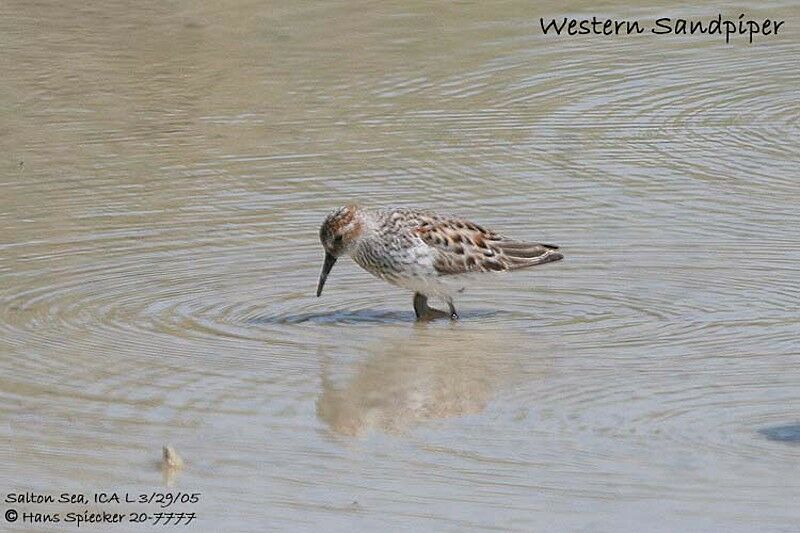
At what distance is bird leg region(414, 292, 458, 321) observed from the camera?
10688mm

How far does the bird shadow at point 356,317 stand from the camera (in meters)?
10.4

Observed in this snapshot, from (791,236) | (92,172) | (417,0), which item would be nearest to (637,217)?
→ (791,236)

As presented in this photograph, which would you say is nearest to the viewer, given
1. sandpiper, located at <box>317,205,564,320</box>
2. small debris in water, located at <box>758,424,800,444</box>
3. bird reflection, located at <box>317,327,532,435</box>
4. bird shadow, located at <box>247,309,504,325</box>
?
small debris in water, located at <box>758,424,800,444</box>

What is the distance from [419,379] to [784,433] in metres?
1.92

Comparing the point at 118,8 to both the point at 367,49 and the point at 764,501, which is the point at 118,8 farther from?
the point at 764,501

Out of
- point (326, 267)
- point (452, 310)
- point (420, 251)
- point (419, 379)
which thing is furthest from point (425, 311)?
point (419, 379)

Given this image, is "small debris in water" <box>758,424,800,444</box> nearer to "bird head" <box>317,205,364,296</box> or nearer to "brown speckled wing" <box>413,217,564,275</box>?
"brown speckled wing" <box>413,217,564,275</box>

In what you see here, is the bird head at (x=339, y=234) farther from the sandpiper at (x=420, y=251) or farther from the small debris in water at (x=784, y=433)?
the small debris in water at (x=784, y=433)

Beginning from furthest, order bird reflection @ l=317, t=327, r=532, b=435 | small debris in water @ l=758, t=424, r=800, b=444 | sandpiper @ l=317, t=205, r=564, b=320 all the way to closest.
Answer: sandpiper @ l=317, t=205, r=564, b=320 < bird reflection @ l=317, t=327, r=532, b=435 < small debris in water @ l=758, t=424, r=800, b=444

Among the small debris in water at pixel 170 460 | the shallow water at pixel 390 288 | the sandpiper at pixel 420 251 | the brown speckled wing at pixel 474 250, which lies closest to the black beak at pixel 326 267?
the sandpiper at pixel 420 251

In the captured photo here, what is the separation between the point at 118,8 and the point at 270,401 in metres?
9.35

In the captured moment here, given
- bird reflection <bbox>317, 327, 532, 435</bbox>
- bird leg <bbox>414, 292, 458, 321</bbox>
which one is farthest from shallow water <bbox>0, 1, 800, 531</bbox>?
bird leg <bbox>414, 292, 458, 321</bbox>

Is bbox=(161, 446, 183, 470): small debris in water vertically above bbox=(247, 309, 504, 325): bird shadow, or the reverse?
bbox=(161, 446, 183, 470): small debris in water

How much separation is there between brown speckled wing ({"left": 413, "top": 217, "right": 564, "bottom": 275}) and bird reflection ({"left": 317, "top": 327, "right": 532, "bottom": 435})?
44 centimetres
